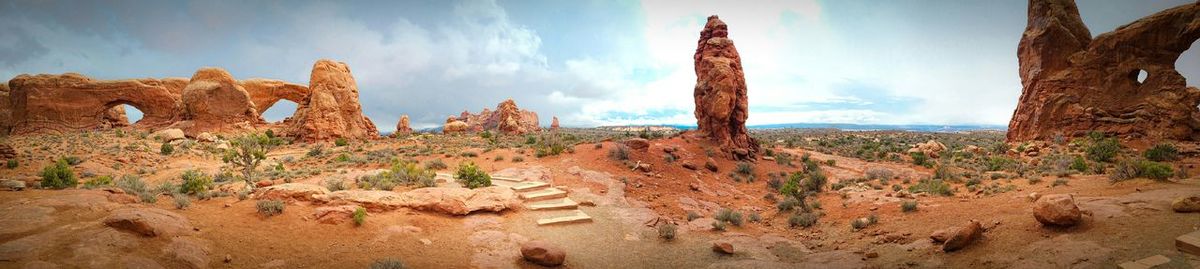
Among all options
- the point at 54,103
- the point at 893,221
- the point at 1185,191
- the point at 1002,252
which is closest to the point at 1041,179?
the point at 1185,191

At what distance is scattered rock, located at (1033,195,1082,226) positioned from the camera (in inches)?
262

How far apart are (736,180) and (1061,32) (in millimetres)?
20508

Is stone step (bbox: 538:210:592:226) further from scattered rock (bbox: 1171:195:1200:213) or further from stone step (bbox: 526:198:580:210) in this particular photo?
scattered rock (bbox: 1171:195:1200:213)

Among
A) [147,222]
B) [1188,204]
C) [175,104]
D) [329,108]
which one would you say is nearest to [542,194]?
[147,222]

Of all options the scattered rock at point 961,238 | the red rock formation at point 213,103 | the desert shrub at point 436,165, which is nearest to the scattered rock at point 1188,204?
the scattered rock at point 961,238

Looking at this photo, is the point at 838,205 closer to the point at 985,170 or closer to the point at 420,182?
the point at 985,170

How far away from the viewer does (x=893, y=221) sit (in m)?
9.89

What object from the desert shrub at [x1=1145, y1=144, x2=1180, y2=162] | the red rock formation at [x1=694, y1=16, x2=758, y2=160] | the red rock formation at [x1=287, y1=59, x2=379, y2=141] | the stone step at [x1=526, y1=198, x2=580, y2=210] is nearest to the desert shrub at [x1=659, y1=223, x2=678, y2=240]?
the stone step at [x1=526, y1=198, x2=580, y2=210]

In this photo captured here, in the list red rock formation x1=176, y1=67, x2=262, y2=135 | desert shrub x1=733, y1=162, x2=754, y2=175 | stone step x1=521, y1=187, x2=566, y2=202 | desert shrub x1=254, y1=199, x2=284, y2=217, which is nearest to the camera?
desert shrub x1=254, y1=199, x2=284, y2=217

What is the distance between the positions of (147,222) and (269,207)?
1.91m

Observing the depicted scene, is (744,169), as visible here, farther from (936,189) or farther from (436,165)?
(436,165)

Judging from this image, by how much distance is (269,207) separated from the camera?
26.1ft

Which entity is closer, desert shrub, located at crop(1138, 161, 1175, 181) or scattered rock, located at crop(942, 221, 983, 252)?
scattered rock, located at crop(942, 221, 983, 252)

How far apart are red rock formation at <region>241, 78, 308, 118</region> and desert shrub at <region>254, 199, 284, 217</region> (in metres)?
31.3
